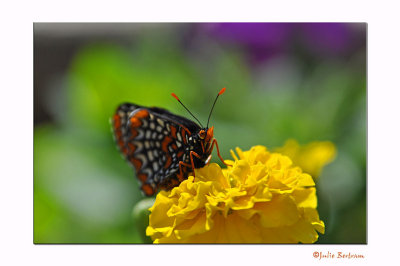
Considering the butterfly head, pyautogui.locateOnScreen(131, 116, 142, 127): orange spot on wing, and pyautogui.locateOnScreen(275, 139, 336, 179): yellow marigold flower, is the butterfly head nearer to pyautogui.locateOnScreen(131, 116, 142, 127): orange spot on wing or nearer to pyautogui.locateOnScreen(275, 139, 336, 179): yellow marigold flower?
pyautogui.locateOnScreen(131, 116, 142, 127): orange spot on wing

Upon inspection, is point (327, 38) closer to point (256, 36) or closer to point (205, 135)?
point (256, 36)

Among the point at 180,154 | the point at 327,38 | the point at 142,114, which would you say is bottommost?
the point at 180,154

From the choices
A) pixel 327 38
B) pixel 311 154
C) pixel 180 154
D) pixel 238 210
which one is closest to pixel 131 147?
pixel 180 154

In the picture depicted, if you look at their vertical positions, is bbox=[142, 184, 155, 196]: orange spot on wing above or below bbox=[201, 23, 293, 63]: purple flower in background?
below

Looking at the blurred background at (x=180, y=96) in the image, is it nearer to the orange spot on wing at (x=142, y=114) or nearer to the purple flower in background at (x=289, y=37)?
the purple flower in background at (x=289, y=37)

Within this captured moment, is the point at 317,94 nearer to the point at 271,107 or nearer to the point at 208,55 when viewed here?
the point at 271,107

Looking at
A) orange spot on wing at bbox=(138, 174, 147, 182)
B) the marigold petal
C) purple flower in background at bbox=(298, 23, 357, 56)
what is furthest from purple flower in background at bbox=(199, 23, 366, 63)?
the marigold petal
